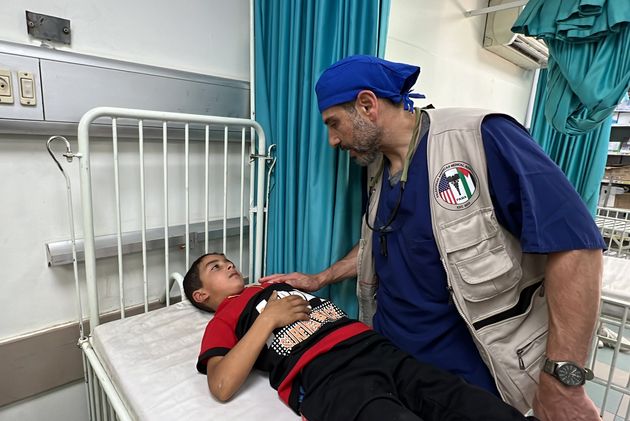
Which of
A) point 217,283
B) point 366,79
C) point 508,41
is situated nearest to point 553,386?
point 366,79

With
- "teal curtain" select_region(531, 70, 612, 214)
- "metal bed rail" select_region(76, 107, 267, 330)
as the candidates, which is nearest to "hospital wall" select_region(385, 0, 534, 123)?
"teal curtain" select_region(531, 70, 612, 214)

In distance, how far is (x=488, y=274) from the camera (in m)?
0.96

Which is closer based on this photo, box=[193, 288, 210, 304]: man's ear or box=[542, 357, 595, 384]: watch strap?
box=[542, 357, 595, 384]: watch strap

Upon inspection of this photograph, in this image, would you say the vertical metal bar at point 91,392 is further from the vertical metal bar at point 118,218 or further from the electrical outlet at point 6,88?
the electrical outlet at point 6,88

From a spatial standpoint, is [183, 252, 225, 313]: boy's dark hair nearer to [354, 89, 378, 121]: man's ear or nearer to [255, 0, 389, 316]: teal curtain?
[255, 0, 389, 316]: teal curtain

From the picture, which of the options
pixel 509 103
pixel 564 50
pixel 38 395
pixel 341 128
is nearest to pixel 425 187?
pixel 341 128

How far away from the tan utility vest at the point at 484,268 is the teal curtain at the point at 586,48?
28.2 inches

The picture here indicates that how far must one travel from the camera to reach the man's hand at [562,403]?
88 centimetres

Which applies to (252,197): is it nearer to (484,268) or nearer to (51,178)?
(51,178)

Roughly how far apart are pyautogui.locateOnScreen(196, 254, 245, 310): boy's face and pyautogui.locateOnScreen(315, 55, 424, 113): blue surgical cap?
0.73 meters

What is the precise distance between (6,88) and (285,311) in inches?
43.5

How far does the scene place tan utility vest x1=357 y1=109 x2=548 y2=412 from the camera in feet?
3.19

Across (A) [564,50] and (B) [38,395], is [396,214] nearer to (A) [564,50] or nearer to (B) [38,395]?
(A) [564,50]

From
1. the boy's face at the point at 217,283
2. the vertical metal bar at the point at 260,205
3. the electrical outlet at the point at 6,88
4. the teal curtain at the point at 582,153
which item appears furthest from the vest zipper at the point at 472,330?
the teal curtain at the point at 582,153
